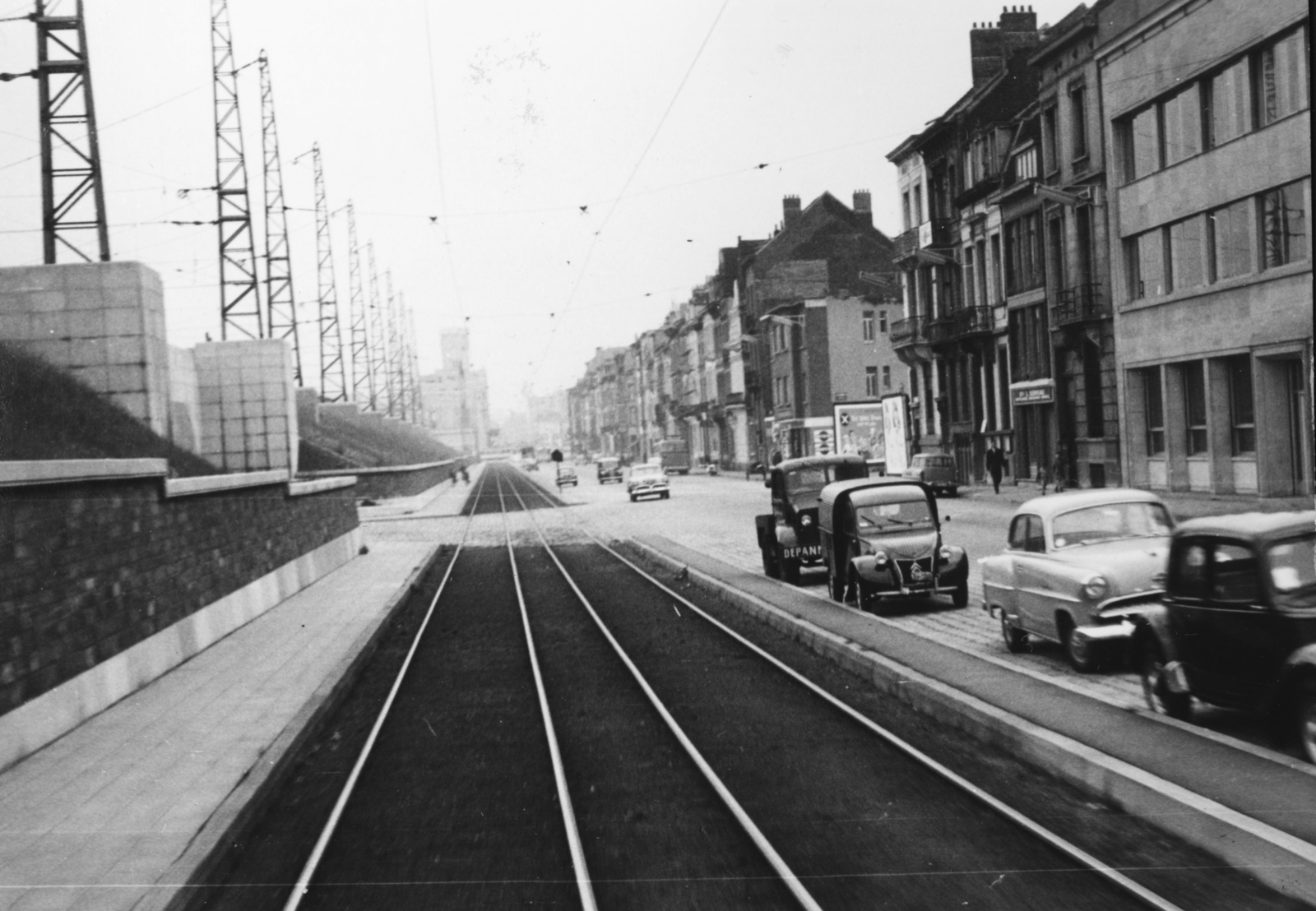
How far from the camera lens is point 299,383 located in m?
55.4

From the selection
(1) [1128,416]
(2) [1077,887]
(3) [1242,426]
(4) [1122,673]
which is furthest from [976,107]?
(2) [1077,887]

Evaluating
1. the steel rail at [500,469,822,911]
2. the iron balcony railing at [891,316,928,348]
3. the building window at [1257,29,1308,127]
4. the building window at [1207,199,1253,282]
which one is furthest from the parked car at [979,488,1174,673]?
the iron balcony railing at [891,316,928,348]

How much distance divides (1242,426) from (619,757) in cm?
812

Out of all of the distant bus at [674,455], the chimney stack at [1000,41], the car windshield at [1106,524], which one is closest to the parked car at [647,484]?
the chimney stack at [1000,41]

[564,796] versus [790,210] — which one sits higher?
[790,210]

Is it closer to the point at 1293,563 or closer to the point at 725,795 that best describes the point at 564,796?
the point at 725,795

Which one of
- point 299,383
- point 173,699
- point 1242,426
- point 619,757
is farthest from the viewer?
point 299,383

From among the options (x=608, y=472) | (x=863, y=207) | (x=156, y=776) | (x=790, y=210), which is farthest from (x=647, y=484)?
(x=156, y=776)

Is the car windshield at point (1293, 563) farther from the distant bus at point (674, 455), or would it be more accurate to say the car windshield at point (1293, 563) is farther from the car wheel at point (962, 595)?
Answer: the distant bus at point (674, 455)

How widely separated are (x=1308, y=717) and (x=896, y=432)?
31930mm

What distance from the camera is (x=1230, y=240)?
15.6 m

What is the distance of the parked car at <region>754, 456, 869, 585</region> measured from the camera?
21422mm

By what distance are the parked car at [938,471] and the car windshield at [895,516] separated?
2259cm

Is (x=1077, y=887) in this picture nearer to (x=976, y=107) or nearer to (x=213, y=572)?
(x=213, y=572)
